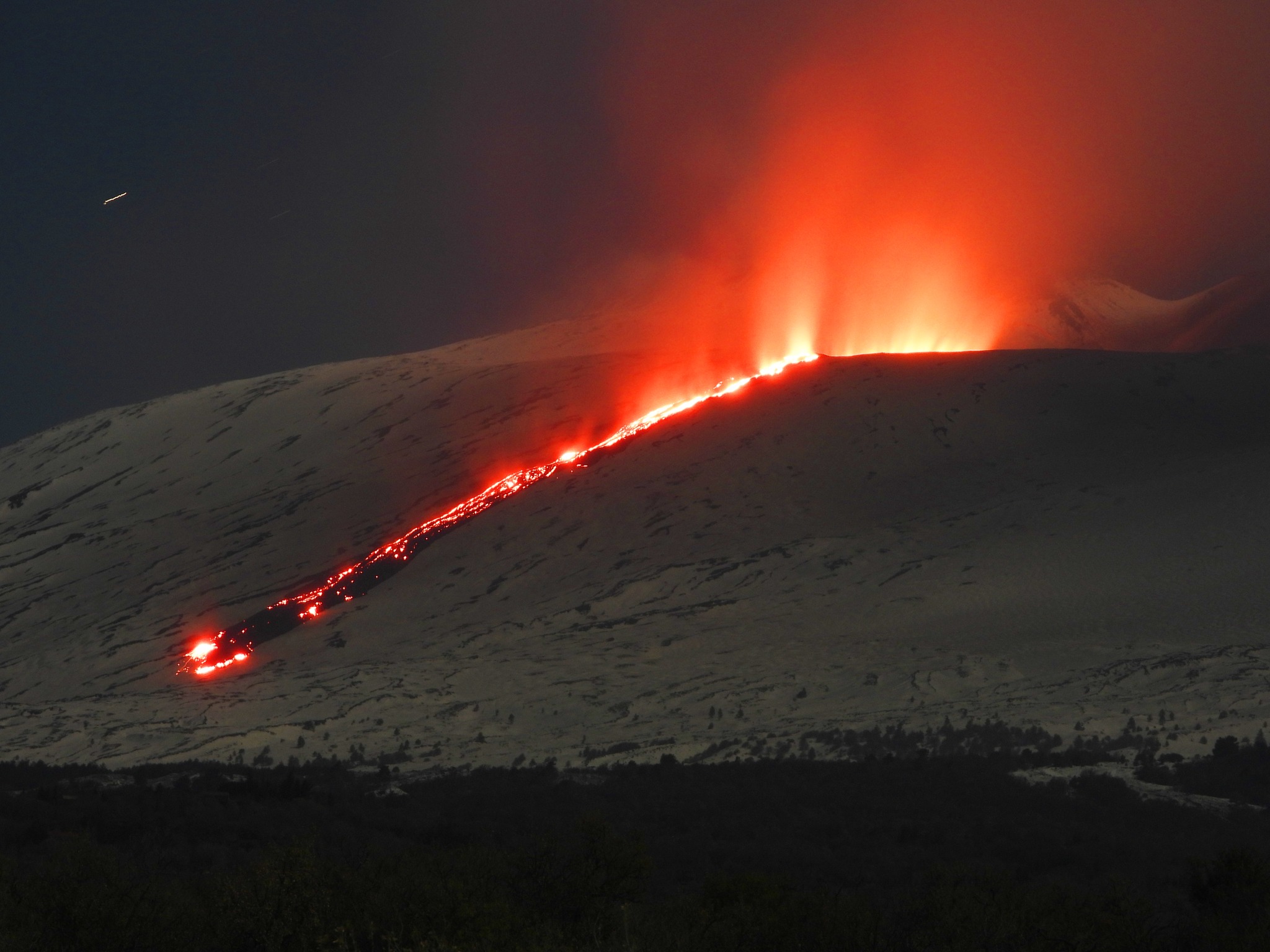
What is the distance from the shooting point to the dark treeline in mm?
16000

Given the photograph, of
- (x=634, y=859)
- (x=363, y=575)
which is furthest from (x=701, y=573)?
(x=634, y=859)

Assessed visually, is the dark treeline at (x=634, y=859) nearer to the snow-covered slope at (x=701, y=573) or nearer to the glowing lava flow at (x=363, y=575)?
the snow-covered slope at (x=701, y=573)

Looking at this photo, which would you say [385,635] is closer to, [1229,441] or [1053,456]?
[1053,456]

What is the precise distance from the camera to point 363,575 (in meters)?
57.6

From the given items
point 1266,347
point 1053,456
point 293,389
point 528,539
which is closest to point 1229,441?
point 1053,456

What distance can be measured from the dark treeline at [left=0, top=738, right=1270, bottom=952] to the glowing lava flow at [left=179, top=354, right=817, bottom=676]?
1580 centimetres

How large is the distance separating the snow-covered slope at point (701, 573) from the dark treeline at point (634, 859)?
523 centimetres

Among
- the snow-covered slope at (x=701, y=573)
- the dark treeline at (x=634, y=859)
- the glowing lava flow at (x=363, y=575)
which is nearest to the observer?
the dark treeline at (x=634, y=859)

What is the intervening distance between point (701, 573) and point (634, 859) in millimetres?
31532

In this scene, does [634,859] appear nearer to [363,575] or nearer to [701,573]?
[701,573]

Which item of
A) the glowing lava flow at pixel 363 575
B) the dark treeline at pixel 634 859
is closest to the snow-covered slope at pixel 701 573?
the glowing lava flow at pixel 363 575

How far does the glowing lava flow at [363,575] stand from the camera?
167ft

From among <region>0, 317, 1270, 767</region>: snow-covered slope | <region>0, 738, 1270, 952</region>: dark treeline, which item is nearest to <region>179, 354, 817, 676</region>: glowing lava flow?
<region>0, 317, 1270, 767</region>: snow-covered slope

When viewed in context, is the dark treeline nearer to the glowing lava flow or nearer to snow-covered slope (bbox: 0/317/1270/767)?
snow-covered slope (bbox: 0/317/1270/767)
